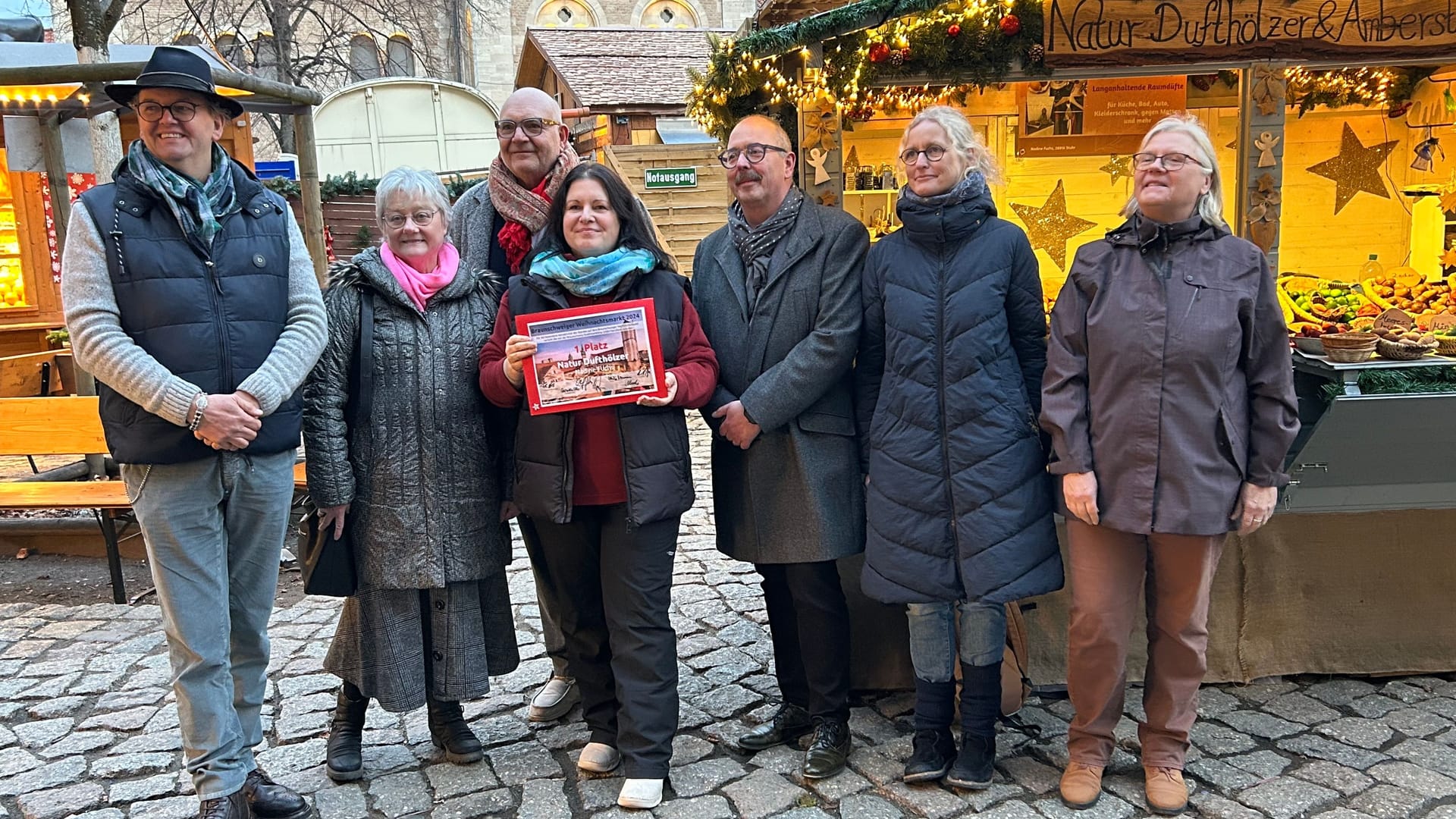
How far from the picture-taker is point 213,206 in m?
2.93

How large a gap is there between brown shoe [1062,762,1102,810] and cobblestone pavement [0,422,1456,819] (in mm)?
33

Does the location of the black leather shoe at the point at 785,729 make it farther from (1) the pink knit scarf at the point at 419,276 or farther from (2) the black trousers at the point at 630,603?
(1) the pink knit scarf at the point at 419,276

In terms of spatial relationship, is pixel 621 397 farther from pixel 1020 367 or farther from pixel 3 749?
pixel 3 749

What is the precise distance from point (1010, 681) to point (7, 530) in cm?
612

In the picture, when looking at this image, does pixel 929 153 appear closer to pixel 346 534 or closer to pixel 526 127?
pixel 526 127

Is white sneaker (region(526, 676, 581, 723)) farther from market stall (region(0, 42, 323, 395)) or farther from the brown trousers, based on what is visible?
market stall (region(0, 42, 323, 395))

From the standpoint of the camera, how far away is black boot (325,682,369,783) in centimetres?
348

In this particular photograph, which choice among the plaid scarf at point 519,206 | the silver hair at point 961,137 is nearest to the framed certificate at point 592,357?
the plaid scarf at point 519,206

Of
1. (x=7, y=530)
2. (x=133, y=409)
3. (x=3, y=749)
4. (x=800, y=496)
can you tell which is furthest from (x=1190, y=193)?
(x=7, y=530)

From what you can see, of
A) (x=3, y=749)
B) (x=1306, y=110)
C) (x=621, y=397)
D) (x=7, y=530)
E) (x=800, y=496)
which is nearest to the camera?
(x=621, y=397)

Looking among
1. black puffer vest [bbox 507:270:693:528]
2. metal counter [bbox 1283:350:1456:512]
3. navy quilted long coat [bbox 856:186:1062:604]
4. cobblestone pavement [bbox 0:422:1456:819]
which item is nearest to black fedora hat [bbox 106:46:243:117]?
black puffer vest [bbox 507:270:693:528]

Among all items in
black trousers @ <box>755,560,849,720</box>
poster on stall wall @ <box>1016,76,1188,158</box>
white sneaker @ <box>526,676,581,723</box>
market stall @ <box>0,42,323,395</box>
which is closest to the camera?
black trousers @ <box>755,560,849,720</box>

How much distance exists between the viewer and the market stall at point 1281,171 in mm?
3521

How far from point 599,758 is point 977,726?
1232 millimetres
